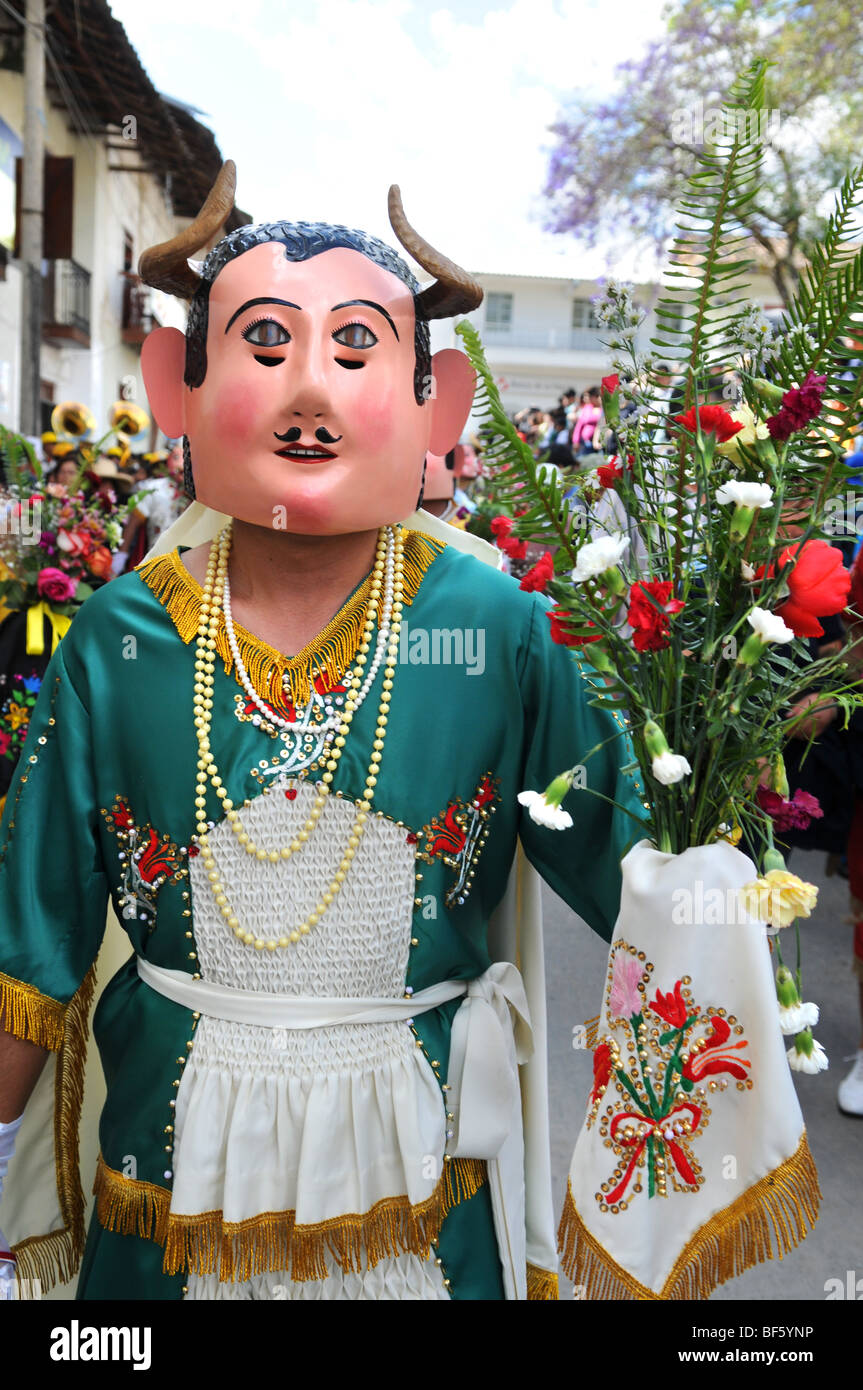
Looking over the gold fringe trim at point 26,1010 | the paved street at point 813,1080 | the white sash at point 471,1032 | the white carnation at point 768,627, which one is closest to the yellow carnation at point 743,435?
the white carnation at point 768,627

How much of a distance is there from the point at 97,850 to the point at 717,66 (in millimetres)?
13433

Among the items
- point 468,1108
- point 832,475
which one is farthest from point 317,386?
point 468,1108

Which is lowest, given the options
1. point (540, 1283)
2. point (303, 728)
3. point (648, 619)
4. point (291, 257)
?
point (540, 1283)

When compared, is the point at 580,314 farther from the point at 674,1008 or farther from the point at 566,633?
the point at 674,1008

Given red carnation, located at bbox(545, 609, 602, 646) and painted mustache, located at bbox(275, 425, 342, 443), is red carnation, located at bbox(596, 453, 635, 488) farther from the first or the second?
painted mustache, located at bbox(275, 425, 342, 443)

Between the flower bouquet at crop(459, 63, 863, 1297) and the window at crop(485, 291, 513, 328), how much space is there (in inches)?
1371

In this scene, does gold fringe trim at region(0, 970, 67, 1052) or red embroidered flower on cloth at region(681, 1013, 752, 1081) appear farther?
gold fringe trim at region(0, 970, 67, 1052)

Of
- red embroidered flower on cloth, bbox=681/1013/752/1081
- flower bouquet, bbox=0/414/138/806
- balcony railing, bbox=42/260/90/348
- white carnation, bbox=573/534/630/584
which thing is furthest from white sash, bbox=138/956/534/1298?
balcony railing, bbox=42/260/90/348

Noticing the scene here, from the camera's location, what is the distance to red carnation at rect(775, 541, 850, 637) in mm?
1341

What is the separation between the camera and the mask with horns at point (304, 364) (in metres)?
1.70

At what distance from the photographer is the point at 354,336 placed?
173 cm

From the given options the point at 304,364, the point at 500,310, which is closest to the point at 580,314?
the point at 500,310

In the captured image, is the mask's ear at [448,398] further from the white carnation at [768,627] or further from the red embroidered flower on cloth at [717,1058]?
the red embroidered flower on cloth at [717,1058]

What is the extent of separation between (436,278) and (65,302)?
653 inches
